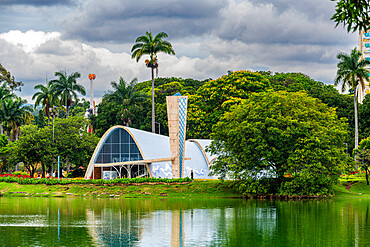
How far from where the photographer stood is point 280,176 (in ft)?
151

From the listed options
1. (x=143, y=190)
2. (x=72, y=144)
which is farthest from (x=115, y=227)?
(x=72, y=144)

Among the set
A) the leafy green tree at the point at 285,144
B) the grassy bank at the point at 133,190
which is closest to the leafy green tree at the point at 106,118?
the grassy bank at the point at 133,190

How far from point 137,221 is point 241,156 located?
18894 mm

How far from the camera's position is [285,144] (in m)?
44.9

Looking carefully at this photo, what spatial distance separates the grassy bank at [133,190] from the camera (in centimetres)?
4828

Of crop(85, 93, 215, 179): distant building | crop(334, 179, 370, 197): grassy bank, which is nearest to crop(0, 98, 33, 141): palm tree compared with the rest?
crop(85, 93, 215, 179): distant building

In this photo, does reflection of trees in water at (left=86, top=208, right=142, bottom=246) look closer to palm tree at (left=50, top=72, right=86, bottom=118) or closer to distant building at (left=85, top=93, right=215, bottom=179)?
distant building at (left=85, top=93, right=215, bottom=179)

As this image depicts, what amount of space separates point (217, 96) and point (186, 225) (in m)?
54.0

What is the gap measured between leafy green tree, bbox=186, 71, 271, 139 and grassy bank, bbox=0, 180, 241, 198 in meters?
27.6

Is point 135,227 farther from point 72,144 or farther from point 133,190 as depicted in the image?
point 72,144

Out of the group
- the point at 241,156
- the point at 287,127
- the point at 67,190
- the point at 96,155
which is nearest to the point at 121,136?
the point at 96,155

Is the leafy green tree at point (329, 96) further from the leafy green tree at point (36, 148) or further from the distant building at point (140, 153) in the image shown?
the leafy green tree at point (36, 148)

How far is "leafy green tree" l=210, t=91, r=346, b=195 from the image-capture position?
4359 centimetres

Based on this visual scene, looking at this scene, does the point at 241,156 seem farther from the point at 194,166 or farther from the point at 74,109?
the point at 74,109
